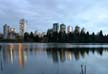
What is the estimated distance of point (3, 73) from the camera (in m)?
27.1

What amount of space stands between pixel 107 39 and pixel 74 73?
172 meters

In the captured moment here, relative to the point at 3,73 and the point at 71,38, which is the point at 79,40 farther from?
the point at 3,73

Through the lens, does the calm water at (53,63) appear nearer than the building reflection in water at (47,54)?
Yes

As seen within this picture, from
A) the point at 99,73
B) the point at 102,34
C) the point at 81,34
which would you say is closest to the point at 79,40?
the point at 81,34

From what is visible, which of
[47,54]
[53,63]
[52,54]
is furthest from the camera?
[47,54]

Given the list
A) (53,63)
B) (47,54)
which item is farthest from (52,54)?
(53,63)

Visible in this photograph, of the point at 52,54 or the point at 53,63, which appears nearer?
the point at 53,63

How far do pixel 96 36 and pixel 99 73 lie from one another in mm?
168590

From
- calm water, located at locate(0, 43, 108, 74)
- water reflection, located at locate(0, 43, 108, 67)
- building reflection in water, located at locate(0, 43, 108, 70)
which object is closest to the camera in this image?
calm water, located at locate(0, 43, 108, 74)

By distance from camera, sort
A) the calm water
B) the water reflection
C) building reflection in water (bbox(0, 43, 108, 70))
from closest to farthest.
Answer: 1. the calm water
2. building reflection in water (bbox(0, 43, 108, 70))
3. the water reflection

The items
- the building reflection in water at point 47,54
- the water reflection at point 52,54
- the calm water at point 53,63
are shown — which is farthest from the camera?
the water reflection at point 52,54

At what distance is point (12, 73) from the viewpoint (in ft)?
90.9

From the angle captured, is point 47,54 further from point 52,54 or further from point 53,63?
point 53,63

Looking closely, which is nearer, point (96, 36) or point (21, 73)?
point (21, 73)
